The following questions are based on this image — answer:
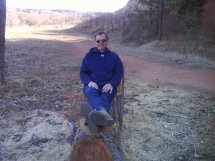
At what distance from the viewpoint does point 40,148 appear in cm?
574

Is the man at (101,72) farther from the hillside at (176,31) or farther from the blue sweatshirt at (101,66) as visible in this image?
the hillside at (176,31)

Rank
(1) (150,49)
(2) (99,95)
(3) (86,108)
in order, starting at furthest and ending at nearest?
(1) (150,49) → (2) (99,95) → (3) (86,108)

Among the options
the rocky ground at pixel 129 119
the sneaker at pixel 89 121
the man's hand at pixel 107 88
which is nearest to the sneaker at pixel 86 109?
the sneaker at pixel 89 121

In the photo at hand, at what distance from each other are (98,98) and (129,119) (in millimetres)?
2376

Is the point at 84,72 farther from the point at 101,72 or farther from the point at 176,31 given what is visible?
the point at 176,31

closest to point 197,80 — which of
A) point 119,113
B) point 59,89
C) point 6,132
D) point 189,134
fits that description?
point 59,89

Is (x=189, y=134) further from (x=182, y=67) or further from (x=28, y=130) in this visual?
(x=182, y=67)

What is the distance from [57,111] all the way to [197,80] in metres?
5.46

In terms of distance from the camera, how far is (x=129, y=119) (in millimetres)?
7066

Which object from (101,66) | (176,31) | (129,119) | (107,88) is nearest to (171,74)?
Answer: (129,119)

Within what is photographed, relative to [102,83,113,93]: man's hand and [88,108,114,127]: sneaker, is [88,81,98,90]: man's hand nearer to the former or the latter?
[102,83,113,93]: man's hand

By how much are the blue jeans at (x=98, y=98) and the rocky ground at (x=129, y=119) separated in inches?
38.2

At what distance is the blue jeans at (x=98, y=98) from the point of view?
4695mm

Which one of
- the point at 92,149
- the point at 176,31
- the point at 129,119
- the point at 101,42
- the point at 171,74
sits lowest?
the point at 129,119
